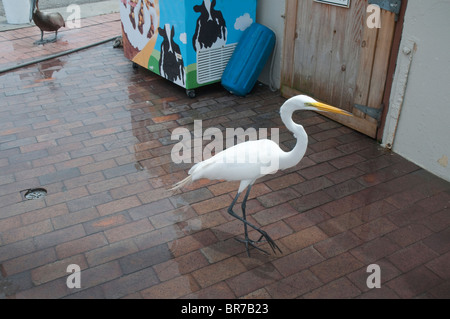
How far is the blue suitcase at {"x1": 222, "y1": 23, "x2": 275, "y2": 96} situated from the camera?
601cm

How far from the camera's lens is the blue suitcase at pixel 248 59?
6.01 metres

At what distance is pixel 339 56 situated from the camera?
17.3 ft

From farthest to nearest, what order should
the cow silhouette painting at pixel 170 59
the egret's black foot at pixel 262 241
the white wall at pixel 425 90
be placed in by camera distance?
the cow silhouette painting at pixel 170 59, the white wall at pixel 425 90, the egret's black foot at pixel 262 241

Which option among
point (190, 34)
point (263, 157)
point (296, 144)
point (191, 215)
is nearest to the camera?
point (296, 144)

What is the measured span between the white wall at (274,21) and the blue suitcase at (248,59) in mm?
109

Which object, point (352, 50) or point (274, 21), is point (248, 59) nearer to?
point (274, 21)

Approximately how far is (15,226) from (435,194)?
372cm

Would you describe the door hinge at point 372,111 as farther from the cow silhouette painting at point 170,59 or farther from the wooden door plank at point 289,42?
the cow silhouette painting at point 170,59

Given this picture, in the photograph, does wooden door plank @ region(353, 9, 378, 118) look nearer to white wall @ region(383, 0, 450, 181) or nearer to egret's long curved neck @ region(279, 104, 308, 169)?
white wall @ region(383, 0, 450, 181)

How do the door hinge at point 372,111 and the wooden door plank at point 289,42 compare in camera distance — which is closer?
the door hinge at point 372,111

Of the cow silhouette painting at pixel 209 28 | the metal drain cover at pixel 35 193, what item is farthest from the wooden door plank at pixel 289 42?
the metal drain cover at pixel 35 193

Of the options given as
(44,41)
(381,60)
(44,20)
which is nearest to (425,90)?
(381,60)

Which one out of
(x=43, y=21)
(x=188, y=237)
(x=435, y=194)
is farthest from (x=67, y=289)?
(x=43, y=21)

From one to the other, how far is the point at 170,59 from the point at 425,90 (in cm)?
327
